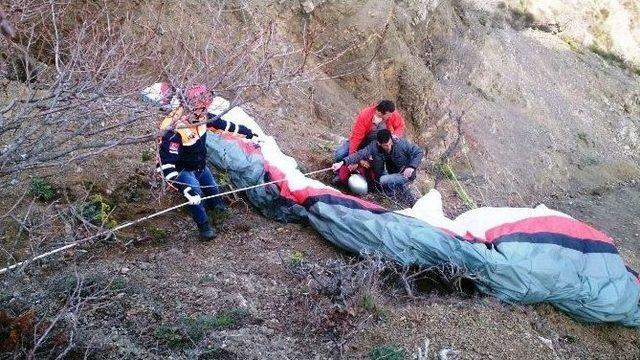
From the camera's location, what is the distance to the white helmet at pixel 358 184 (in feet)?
18.9

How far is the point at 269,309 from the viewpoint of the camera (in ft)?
12.6

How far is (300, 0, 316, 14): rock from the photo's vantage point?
883 centimetres

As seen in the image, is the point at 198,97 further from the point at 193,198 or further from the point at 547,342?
the point at 547,342

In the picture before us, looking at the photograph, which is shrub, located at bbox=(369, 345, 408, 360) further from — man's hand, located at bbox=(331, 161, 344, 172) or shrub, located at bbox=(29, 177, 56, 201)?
shrub, located at bbox=(29, 177, 56, 201)

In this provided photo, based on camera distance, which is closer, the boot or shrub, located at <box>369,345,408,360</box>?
shrub, located at <box>369,345,408,360</box>

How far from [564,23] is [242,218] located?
13938mm

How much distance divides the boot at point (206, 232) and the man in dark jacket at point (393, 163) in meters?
1.65

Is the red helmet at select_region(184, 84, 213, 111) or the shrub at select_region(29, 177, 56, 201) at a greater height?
the red helmet at select_region(184, 84, 213, 111)

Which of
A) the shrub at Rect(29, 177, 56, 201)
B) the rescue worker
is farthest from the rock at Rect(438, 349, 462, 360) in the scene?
the shrub at Rect(29, 177, 56, 201)

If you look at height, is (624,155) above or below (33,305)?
below

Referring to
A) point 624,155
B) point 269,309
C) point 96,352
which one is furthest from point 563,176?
Result: point 96,352

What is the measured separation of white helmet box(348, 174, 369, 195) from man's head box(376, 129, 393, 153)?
0.40 metres

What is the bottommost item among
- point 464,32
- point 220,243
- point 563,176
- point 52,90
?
point 563,176

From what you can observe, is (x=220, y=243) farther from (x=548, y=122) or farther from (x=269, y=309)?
(x=548, y=122)
